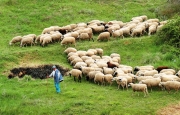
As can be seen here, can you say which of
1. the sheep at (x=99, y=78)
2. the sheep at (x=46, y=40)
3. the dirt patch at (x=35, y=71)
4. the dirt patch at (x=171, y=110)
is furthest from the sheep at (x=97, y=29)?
the dirt patch at (x=171, y=110)

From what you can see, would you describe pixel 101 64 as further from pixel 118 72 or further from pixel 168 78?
pixel 168 78

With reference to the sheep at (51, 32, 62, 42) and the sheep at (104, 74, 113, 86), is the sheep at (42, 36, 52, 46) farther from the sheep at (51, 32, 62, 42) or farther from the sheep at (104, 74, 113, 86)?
the sheep at (104, 74, 113, 86)

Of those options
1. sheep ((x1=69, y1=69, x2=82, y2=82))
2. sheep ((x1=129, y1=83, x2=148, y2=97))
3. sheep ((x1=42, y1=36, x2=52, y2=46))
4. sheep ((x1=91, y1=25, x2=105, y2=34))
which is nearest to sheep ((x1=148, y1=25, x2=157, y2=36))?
sheep ((x1=91, y1=25, x2=105, y2=34))

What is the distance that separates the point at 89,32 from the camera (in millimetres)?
24500

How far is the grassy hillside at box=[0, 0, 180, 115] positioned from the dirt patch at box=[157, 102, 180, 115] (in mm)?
243

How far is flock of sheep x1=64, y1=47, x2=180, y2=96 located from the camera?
695 inches

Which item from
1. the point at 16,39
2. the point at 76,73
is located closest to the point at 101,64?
the point at 76,73

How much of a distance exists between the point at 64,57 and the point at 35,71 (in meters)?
2.62

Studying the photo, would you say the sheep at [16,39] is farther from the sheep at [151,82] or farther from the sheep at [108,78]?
the sheep at [151,82]

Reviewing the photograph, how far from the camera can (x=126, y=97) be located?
17000mm

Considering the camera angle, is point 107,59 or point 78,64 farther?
point 107,59

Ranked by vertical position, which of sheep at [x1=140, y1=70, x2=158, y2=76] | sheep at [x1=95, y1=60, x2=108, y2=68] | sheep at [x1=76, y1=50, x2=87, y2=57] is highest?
sheep at [x1=76, y1=50, x2=87, y2=57]

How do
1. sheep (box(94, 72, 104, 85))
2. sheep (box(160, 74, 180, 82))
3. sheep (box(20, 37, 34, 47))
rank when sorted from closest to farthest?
sheep (box(160, 74, 180, 82)) → sheep (box(94, 72, 104, 85)) → sheep (box(20, 37, 34, 47))

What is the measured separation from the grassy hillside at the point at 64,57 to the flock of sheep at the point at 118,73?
406 millimetres
